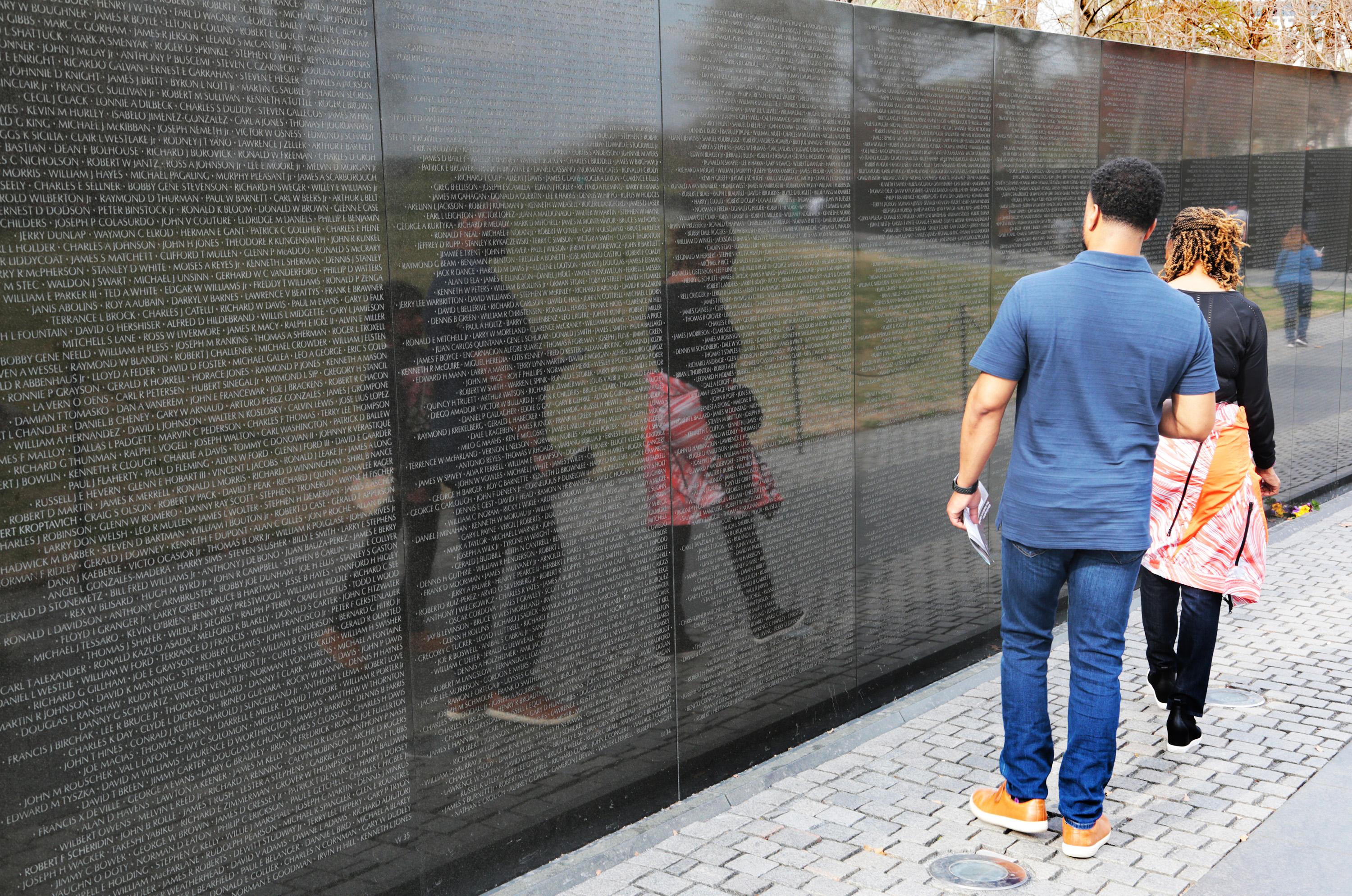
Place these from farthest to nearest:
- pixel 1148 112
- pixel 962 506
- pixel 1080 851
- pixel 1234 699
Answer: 1. pixel 1148 112
2. pixel 1234 699
3. pixel 962 506
4. pixel 1080 851

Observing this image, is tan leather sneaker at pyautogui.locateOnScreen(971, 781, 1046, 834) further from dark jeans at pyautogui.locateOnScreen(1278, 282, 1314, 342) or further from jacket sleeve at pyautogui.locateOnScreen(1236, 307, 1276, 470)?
dark jeans at pyautogui.locateOnScreen(1278, 282, 1314, 342)

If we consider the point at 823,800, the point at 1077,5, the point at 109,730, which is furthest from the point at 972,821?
the point at 1077,5

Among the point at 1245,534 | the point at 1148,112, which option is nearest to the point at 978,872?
the point at 1245,534

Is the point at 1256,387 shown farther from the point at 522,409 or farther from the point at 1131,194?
the point at 522,409

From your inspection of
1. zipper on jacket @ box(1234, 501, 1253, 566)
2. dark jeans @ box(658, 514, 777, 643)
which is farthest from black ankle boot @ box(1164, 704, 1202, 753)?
dark jeans @ box(658, 514, 777, 643)

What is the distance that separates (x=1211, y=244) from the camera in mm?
5348

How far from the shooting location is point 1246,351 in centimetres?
528

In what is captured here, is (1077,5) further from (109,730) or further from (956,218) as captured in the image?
(109,730)

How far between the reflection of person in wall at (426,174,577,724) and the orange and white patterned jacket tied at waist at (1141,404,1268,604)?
8.82ft

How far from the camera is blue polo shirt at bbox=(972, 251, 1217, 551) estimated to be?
13.7 ft

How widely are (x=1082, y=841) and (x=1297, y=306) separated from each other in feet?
23.1

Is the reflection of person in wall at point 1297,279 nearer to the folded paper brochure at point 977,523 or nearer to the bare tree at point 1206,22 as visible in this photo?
the folded paper brochure at point 977,523

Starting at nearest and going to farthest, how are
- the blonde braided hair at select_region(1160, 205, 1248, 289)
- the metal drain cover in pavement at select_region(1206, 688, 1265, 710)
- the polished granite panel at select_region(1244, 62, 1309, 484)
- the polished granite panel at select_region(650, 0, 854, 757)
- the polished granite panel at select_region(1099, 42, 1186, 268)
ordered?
the polished granite panel at select_region(650, 0, 854, 757) → the blonde braided hair at select_region(1160, 205, 1248, 289) → the metal drain cover in pavement at select_region(1206, 688, 1265, 710) → the polished granite panel at select_region(1099, 42, 1186, 268) → the polished granite panel at select_region(1244, 62, 1309, 484)

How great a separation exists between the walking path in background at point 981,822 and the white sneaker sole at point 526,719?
0.49 metres
